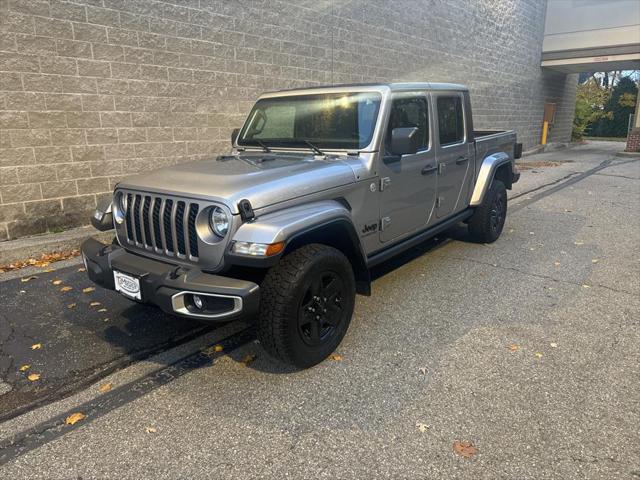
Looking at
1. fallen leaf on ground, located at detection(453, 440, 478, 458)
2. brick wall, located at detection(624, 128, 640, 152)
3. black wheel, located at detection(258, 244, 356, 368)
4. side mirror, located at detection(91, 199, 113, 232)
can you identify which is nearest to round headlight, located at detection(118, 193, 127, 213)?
side mirror, located at detection(91, 199, 113, 232)

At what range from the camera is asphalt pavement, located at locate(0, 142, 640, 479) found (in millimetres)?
2396

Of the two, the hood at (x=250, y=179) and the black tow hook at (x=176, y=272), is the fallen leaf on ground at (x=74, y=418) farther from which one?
the hood at (x=250, y=179)

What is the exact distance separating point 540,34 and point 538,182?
10963 millimetres

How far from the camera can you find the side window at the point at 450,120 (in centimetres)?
470

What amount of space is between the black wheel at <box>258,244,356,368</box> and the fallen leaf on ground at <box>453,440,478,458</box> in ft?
3.50

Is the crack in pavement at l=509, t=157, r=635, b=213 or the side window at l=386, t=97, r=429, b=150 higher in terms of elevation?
the side window at l=386, t=97, r=429, b=150

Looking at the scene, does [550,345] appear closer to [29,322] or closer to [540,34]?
[29,322]

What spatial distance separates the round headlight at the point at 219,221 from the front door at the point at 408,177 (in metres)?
1.49

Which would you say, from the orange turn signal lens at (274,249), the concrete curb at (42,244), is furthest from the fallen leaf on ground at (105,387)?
the concrete curb at (42,244)

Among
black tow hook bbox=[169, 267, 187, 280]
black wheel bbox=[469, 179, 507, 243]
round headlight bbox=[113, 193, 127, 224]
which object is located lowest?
black wheel bbox=[469, 179, 507, 243]

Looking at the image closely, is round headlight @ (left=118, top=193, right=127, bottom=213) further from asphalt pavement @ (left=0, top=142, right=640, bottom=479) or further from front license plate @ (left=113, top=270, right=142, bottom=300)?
asphalt pavement @ (left=0, top=142, right=640, bottom=479)

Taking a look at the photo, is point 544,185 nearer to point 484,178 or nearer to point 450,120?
point 484,178

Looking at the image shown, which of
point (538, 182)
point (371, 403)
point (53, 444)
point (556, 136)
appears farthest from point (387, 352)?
point (556, 136)

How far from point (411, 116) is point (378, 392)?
8.07 ft
